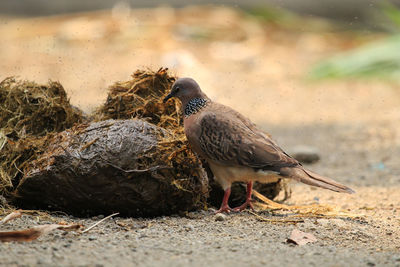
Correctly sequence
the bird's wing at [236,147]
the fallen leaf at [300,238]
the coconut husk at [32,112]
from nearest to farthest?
the fallen leaf at [300,238] → the bird's wing at [236,147] → the coconut husk at [32,112]

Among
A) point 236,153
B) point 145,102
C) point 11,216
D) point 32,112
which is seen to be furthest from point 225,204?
point 32,112

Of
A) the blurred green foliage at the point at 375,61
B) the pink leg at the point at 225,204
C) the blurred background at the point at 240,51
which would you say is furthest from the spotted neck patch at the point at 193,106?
the blurred green foliage at the point at 375,61

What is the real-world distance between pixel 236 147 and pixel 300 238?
920mm

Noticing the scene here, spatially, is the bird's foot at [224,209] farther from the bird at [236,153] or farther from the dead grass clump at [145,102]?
the dead grass clump at [145,102]

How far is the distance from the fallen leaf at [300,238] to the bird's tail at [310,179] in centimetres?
57

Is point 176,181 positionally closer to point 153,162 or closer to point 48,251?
point 153,162

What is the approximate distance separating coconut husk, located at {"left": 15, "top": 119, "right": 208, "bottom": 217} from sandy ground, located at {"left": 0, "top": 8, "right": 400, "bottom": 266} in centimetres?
13

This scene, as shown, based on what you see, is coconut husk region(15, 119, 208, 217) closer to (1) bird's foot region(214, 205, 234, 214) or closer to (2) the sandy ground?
(2) the sandy ground

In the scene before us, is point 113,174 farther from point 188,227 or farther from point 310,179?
point 310,179

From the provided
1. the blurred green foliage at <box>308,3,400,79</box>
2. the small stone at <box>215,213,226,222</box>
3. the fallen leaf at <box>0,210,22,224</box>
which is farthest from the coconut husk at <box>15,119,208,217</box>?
the blurred green foliage at <box>308,3,400,79</box>

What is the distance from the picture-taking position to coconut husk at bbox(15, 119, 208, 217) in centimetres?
410

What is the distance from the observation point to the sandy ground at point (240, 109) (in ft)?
11.1

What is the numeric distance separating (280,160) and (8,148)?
2037 mm

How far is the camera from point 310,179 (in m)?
4.46
